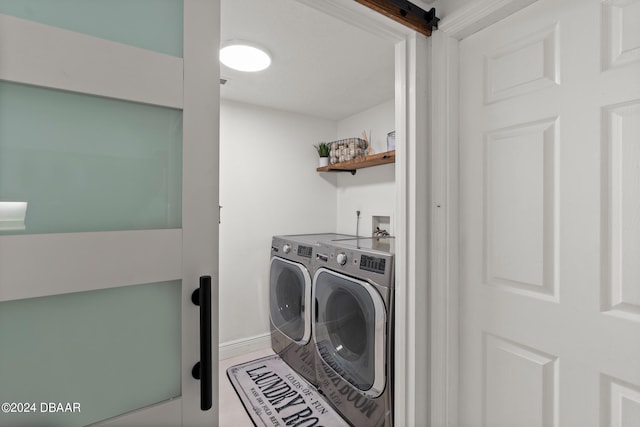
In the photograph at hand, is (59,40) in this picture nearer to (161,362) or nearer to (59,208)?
(59,208)

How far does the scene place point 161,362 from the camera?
78 cm

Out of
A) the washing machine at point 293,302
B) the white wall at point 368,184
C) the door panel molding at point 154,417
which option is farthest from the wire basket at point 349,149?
the door panel molding at point 154,417

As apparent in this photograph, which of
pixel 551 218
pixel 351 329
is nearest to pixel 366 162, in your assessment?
pixel 351 329

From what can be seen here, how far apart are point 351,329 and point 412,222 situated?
82 centimetres

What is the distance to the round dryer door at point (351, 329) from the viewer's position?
154 cm

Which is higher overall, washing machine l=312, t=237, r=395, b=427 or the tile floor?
washing machine l=312, t=237, r=395, b=427

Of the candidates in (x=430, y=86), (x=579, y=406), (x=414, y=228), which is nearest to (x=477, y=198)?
(x=414, y=228)

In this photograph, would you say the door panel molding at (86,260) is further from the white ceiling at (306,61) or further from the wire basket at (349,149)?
the wire basket at (349,149)

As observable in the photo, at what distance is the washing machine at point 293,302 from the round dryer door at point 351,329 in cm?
16

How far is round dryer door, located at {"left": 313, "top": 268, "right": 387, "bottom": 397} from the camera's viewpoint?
1538 mm

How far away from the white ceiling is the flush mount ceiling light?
41mm

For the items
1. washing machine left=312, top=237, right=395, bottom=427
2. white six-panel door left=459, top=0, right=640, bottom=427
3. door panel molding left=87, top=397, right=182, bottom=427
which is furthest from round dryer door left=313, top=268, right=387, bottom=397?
door panel molding left=87, top=397, right=182, bottom=427

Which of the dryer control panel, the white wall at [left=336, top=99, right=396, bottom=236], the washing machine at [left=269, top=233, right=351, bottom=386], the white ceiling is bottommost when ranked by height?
the washing machine at [left=269, top=233, right=351, bottom=386]

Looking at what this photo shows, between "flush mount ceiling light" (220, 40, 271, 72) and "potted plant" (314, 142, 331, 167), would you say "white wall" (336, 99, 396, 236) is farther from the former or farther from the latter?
"flush mount ceiling light" (220, 40, 271, 72)
